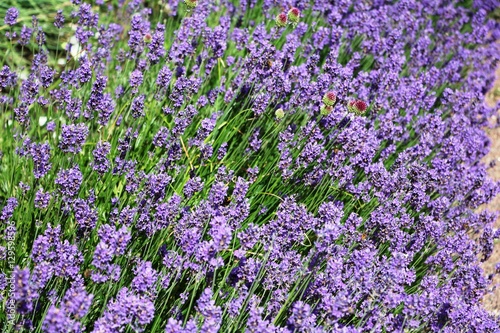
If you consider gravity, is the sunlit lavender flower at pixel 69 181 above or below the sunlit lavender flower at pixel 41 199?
above

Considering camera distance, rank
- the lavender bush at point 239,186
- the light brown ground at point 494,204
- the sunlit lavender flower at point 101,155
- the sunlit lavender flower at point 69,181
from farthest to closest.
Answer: the light brown ground at point 494,204 < the sunlit lavender flower at point 101,155 < the sunlit lavender flower at point 69,181 < the lavender bush at point 239,186

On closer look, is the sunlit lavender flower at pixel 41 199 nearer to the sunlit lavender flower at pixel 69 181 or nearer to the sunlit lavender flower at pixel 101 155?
the sunlit lavender flower at pixel 69 181

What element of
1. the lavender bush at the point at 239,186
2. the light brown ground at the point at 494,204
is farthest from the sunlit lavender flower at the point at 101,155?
the light brown ground at the point at 494,204

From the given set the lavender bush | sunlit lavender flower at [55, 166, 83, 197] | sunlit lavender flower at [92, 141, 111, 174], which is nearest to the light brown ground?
the lavender bush

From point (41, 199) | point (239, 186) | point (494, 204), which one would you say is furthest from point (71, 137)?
point (494, 204)

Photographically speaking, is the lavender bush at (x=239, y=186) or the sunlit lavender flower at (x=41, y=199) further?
the sunlit lavender flower at (x=41, y=199)

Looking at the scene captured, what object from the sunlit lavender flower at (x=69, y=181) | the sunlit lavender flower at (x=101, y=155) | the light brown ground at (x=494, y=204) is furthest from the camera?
the light brown ground at (x=494, y=204)

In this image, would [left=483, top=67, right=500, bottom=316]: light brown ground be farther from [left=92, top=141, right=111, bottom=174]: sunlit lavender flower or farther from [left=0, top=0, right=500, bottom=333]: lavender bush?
[left=92, top=141, right=111, bottom=174]: sunlit lavender flower
